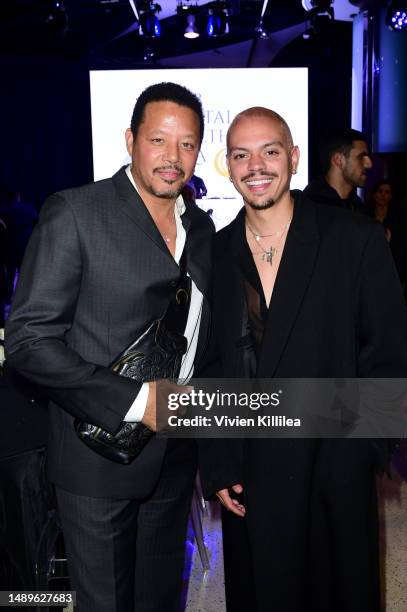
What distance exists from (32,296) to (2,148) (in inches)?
410

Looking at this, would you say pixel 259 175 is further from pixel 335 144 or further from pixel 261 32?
pixel 261 32

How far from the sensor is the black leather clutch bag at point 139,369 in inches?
60.4

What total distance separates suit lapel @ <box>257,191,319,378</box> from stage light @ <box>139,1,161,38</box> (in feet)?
22.3

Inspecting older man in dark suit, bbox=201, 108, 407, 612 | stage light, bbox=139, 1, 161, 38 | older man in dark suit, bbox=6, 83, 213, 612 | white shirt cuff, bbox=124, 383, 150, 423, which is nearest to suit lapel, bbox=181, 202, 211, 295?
older man in dark suit, bbox=6, 83, 213, 612

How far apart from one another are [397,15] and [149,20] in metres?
2.86

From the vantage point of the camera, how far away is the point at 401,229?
4422 mm

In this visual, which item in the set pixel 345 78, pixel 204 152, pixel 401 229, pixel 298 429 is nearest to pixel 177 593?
pixel 298 429

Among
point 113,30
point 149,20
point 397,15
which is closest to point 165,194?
point 397,15

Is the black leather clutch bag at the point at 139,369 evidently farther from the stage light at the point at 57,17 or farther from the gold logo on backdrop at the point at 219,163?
the stage light at the point at 57,17

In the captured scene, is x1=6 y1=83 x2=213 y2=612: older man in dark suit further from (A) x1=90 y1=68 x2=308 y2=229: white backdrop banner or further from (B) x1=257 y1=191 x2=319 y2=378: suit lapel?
(A) x1=90 y1=68 x2=308 y2=229: white backdrop banner

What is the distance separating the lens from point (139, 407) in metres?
1.48

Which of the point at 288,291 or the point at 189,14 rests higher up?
the point at 189,14

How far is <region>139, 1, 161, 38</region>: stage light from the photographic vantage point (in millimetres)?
7715

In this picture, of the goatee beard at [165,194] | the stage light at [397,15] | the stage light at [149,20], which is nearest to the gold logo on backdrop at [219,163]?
the stage light at [149,20]
